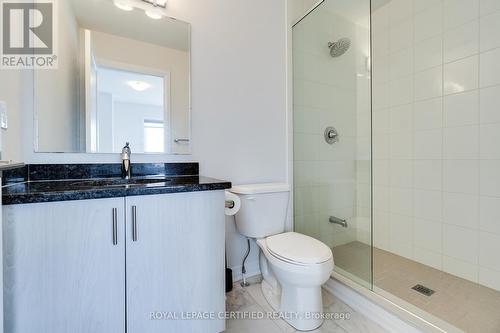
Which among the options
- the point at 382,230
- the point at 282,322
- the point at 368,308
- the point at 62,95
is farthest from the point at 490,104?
the point at 62,95

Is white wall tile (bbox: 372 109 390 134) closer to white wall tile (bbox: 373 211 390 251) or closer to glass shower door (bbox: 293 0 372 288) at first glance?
glass shower door (bbox: 293 0 372 288)

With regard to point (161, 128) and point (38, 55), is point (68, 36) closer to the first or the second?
point (38, 55)

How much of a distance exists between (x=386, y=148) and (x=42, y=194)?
2469 millimetres

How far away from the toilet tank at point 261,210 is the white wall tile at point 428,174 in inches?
48.2

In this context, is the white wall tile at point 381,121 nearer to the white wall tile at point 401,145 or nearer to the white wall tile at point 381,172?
the white wall tile at point 401,145

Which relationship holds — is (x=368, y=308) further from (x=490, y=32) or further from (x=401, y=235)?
(x=490, y=32)

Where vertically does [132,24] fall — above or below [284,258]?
above

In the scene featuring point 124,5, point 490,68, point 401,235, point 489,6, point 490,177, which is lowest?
point 401,235

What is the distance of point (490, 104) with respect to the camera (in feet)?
5.16

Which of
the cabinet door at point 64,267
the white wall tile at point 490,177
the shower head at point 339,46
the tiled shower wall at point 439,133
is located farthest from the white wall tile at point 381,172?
the cabinet door at point 64,267

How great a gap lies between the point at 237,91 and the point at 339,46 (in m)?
0.85

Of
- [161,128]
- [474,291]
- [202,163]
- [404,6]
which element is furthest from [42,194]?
[404,6]

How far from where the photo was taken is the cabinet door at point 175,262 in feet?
2.97

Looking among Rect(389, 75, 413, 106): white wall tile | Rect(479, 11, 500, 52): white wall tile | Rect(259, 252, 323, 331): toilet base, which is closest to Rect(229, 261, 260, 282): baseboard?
Rect(259, 252, 323, 331): toilet base
